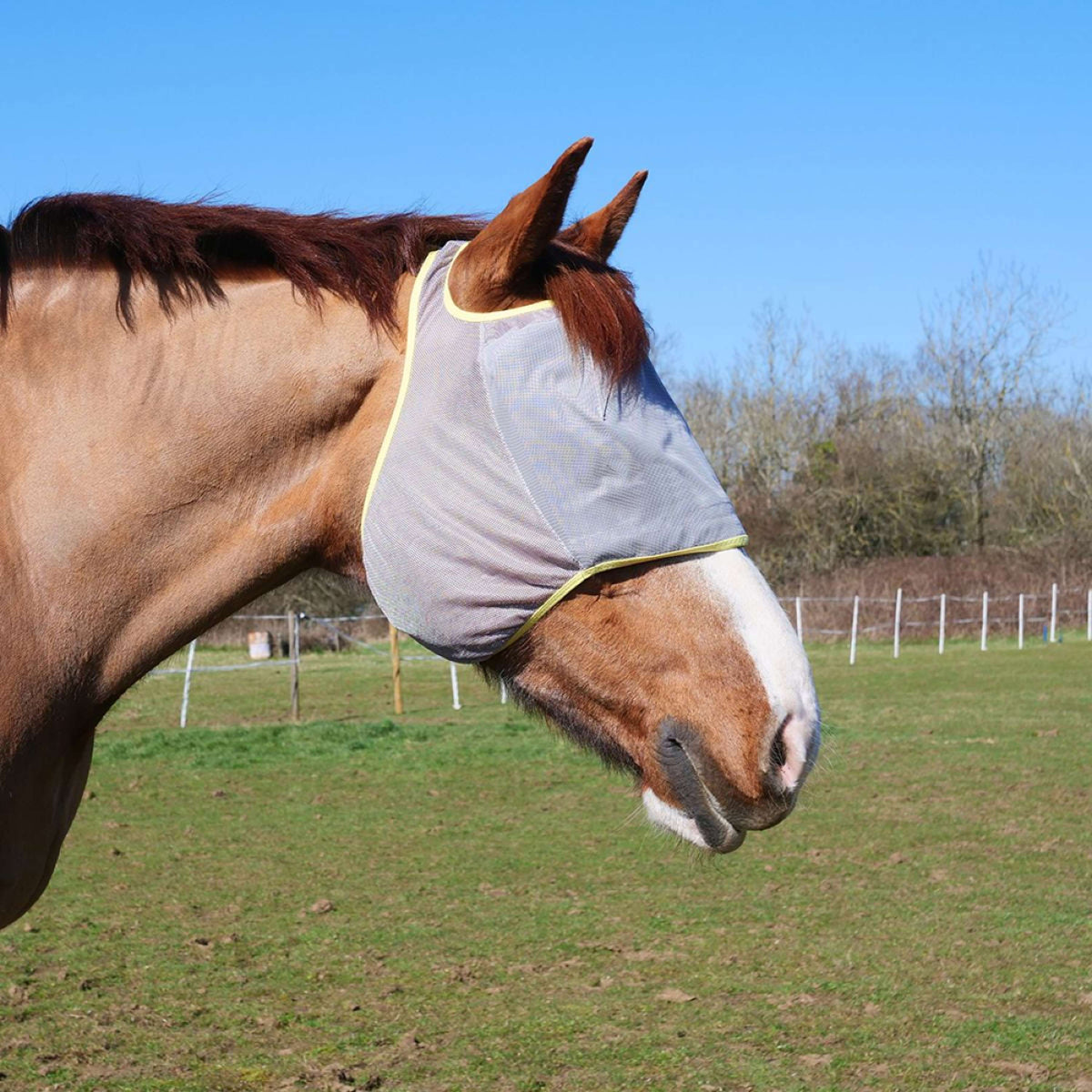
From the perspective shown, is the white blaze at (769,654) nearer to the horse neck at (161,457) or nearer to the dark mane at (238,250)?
the dark mane at (238,250)

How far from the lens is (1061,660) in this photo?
956 inches

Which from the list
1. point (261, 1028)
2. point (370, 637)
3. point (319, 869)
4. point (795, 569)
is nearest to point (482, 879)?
point (319, 869)

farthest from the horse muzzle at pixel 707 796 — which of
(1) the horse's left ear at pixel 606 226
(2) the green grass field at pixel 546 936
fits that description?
(1) the horse's left ear at pixel 606 226

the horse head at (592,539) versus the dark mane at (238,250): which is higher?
the dark mane at (238,250)

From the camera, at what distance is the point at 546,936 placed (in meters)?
6.30

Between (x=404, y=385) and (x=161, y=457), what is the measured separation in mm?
428

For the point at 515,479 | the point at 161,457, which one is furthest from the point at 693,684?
the point at 161,457

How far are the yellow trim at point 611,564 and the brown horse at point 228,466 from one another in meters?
0.02

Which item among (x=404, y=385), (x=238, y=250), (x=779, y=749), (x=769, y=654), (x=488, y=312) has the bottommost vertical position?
(x=779, y=749)

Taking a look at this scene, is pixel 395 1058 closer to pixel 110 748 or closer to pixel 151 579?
pixel 151 579

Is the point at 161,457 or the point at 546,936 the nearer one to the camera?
the point at 161,457

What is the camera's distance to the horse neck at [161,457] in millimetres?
1783

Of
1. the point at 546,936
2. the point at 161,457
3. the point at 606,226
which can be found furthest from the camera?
the point at 546,936

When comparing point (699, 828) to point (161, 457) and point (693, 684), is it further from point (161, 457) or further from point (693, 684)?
point (161, 457)
